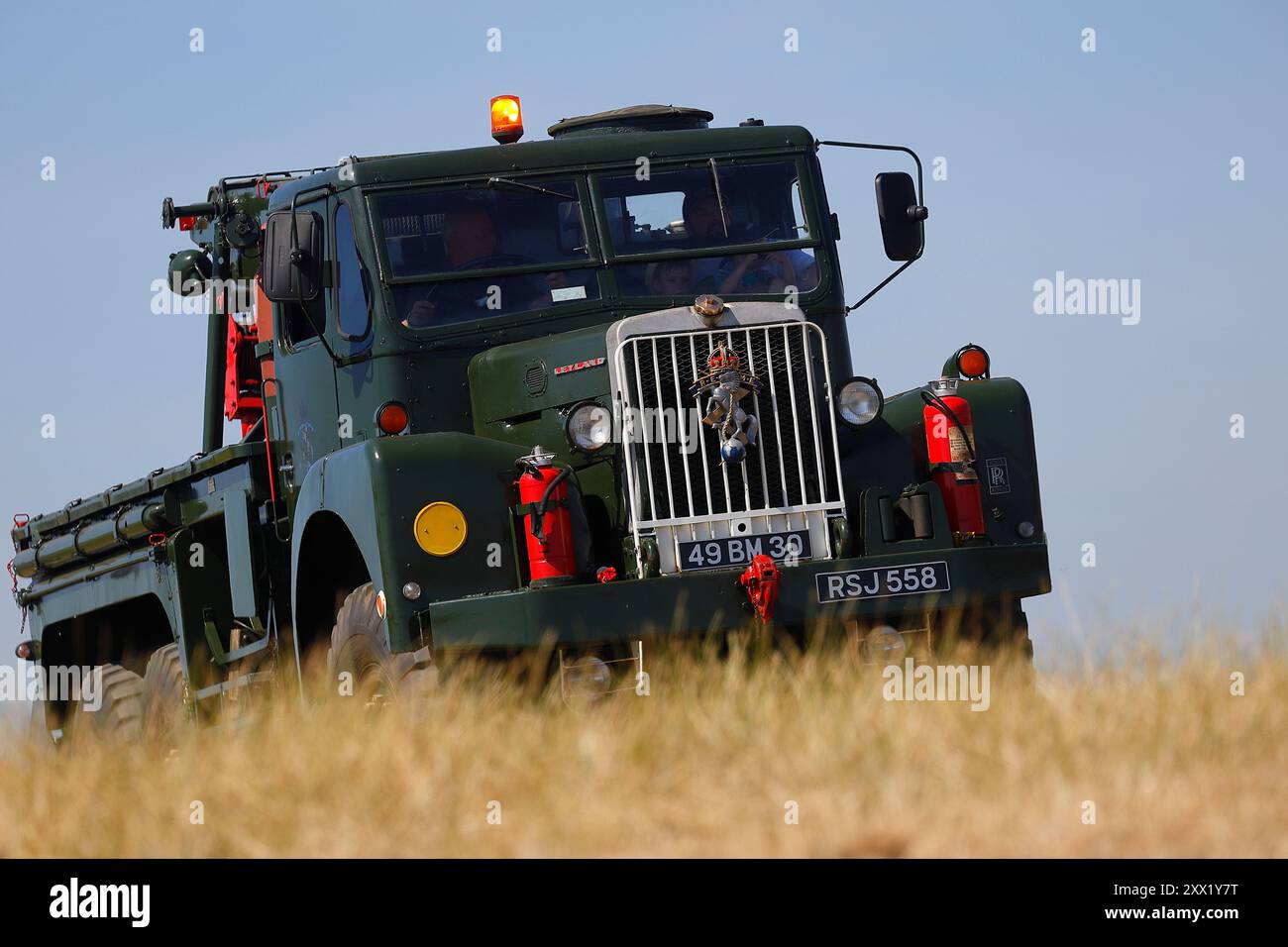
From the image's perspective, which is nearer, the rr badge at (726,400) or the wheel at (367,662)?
the wheel at (367,662)

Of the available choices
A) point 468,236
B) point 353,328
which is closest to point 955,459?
point 468,236

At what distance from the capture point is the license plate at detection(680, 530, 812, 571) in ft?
26.8

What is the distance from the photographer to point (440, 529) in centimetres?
796

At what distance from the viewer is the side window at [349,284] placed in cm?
915

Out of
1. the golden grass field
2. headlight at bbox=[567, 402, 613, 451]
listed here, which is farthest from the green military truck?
the golden grass field

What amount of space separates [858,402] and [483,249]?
6.24ft

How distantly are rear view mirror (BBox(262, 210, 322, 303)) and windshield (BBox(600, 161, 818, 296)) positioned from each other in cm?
140

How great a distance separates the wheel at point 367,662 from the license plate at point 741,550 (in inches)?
45.7

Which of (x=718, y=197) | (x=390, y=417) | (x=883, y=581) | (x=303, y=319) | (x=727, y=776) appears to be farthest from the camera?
(x=303, y=319)

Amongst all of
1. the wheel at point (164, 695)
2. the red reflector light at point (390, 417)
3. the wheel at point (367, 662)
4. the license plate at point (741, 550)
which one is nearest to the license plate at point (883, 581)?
the license plate at point (741, 550)

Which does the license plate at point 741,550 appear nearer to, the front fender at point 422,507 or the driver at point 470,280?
the front fender at point 422,507

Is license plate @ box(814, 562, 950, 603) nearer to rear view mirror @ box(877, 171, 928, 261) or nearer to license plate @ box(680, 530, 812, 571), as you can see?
license plate @ box(680, 530, 812, 571)

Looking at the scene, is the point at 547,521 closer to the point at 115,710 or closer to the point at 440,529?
the point at 440,529
